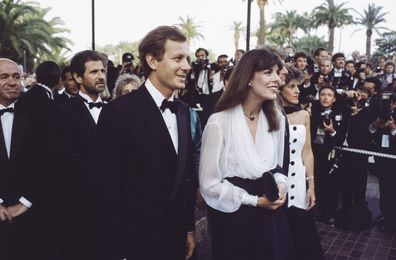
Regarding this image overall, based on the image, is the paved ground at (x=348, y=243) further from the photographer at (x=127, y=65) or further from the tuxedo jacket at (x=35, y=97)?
the photographer at (x=127, y=65)

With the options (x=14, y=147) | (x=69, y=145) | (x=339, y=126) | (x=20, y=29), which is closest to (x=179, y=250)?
(x=69, y=145)

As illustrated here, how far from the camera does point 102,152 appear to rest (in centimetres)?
229

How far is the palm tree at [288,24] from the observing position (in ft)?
170

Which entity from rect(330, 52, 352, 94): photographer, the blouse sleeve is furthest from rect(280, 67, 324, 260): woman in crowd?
rect(330, 52, 352, 94): photographer

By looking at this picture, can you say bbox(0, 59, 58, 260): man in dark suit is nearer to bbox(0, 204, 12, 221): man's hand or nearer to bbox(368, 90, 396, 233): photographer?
bbox(0, 204, 12, 221): man's hand

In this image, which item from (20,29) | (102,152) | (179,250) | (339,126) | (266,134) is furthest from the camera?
(20,29)

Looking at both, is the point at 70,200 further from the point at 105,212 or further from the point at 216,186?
the point at 216,186

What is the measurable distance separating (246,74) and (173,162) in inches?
32.0

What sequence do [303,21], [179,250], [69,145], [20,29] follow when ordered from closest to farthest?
1. [179,250]
2. [69,145]
3. [20,29]
4. [303,21]

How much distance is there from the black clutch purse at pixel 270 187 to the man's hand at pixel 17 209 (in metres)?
2.43

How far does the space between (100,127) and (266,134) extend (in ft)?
3.69

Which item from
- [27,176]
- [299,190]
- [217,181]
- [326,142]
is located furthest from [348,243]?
[27,176]

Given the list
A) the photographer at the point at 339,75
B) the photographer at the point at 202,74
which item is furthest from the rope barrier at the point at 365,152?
the photographer at the point at 202,74

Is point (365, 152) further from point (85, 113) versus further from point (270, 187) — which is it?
point (85, 113)
